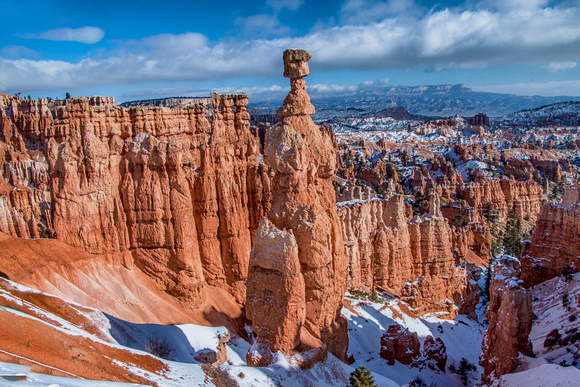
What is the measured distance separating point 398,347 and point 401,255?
10.3 metres

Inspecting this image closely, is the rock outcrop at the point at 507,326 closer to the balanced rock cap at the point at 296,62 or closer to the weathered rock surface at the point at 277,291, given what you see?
the weathered rock surface at the point at 277,291

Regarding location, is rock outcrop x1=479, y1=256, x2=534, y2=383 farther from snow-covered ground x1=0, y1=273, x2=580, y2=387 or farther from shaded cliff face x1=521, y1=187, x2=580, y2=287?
shaded cliff face x1=521, y1=187, x2=580, y2=287

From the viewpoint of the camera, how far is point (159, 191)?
72.2 ft

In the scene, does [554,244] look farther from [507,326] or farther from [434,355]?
[507,326]

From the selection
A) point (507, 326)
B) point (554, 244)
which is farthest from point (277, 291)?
point (554, 244)

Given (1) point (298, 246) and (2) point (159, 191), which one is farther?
(2) point (159, 191)

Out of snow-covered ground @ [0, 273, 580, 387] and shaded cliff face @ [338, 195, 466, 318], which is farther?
shaded cliff face @ [338, 195, 466, 318]

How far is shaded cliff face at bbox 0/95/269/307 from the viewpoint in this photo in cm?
2034

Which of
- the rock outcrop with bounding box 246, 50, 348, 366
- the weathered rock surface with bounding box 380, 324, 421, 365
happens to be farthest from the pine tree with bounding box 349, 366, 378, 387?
the weathered rock surface with bounding box 380, 324, 421, 365

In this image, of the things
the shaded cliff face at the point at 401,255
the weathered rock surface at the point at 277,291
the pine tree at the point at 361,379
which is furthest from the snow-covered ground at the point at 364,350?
the shaded cliff face at the point at 401,255

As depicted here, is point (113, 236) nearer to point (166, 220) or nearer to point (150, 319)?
point (166, 220)

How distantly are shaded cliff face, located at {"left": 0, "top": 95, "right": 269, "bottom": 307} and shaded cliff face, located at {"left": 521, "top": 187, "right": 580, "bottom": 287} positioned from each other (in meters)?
23.0

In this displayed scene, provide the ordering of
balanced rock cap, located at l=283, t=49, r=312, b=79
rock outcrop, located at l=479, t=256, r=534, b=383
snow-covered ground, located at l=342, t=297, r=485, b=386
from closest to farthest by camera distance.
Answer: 1. balanced rock cap, located at l=283, t=49, r=312, b=79
2. rock outcrop, located at l=479, t=256, r=534, b=383
3. snow-covered ground, located at l=342, t=297, r=485, b=386

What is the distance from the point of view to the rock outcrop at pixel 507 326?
18078 millimetres
